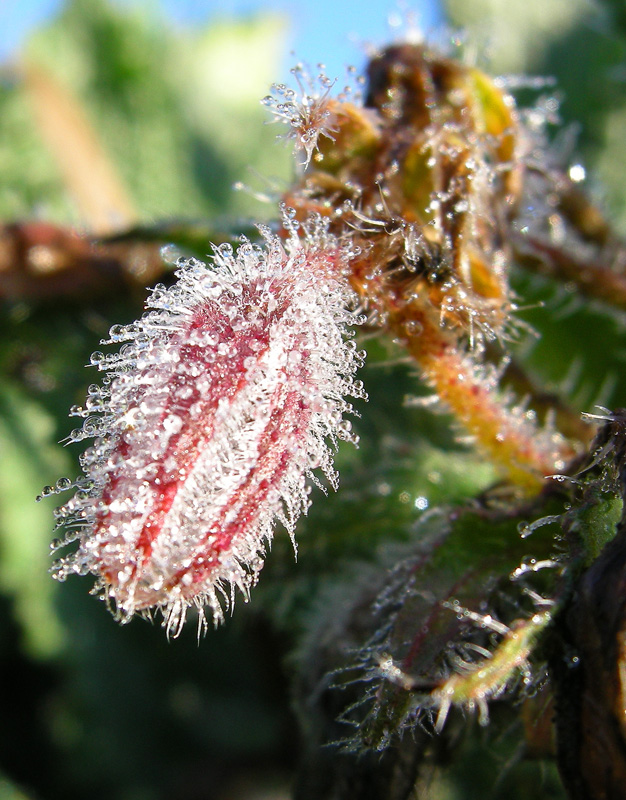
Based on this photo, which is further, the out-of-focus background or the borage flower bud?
the out-of-focus background

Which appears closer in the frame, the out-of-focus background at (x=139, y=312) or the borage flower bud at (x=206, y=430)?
the borage flower bud at (x=206, y=430)

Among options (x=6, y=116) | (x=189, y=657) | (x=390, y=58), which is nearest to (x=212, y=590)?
(x=390, y=58)

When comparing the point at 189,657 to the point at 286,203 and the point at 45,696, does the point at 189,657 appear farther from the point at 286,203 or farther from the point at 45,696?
the point at 286,203

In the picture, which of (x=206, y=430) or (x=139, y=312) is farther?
(x=139, y=312)
